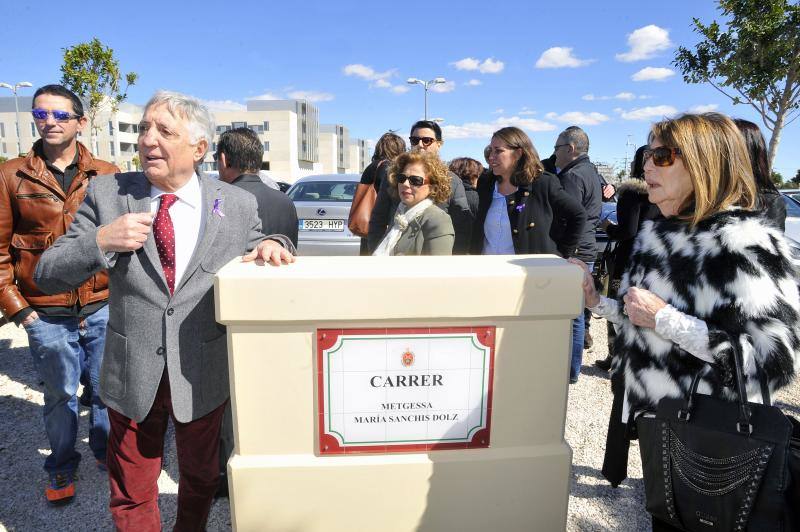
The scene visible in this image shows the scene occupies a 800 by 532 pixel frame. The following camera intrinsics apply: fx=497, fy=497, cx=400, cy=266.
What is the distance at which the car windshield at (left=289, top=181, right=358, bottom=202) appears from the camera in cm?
737

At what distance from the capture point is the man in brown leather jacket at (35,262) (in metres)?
2.48

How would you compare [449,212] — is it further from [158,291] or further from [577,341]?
[158,291]

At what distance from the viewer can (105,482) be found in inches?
106

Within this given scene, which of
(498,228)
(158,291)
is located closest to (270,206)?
(158,291)

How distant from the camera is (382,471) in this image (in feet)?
4.84

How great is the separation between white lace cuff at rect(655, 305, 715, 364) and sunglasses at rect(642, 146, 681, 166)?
481 mm

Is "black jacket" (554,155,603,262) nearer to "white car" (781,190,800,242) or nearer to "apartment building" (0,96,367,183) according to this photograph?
"white car" (781,190,800,242)

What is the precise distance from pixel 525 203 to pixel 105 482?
2.95 metres

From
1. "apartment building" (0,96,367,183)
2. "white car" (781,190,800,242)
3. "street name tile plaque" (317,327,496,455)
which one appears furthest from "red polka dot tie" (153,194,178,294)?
"apartment building" (0,96,367,183)

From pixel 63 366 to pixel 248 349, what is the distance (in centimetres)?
174

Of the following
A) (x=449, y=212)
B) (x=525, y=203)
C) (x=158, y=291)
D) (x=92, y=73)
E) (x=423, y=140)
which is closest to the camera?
(x=158, y=291)

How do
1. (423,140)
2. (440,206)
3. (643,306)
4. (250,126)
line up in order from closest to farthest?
(643,306), (440,206), (423,140), (250,126)

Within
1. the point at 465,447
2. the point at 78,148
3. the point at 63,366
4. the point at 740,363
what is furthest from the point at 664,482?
the point at 78,148

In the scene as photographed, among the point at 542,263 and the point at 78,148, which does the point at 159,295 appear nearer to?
the point at 542,263
